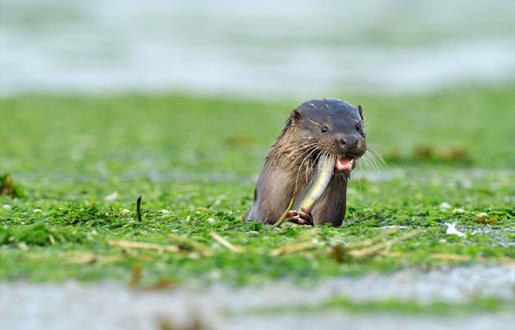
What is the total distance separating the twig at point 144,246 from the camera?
6.96 metres

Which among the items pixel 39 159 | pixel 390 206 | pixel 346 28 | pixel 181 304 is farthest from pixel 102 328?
pixel 346 28

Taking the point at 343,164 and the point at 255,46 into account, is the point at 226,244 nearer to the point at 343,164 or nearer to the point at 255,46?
the point at 343,164

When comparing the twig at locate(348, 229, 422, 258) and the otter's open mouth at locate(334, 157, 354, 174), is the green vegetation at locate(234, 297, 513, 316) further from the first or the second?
the otter's open mouth at locate(334, 157, 354, 174)

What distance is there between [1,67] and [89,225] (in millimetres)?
18758

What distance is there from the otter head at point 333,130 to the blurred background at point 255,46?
1425cm

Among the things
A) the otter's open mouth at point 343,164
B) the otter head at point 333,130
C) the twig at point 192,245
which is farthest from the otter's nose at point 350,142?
the twig at point 192,245

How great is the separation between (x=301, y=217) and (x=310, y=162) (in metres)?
0.51

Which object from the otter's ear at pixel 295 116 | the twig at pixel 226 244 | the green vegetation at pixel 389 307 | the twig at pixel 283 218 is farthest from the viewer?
the otter's ear at pixel 295 116

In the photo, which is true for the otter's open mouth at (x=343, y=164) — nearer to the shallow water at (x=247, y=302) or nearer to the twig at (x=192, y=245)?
the twig at (x=192, y=245)

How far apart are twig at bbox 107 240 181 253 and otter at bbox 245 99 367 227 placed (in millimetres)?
1458

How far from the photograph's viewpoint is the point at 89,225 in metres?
8.38

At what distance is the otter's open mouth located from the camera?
325 inches

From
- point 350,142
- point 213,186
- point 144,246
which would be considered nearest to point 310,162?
point 350,142

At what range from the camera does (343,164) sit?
8.26 m
